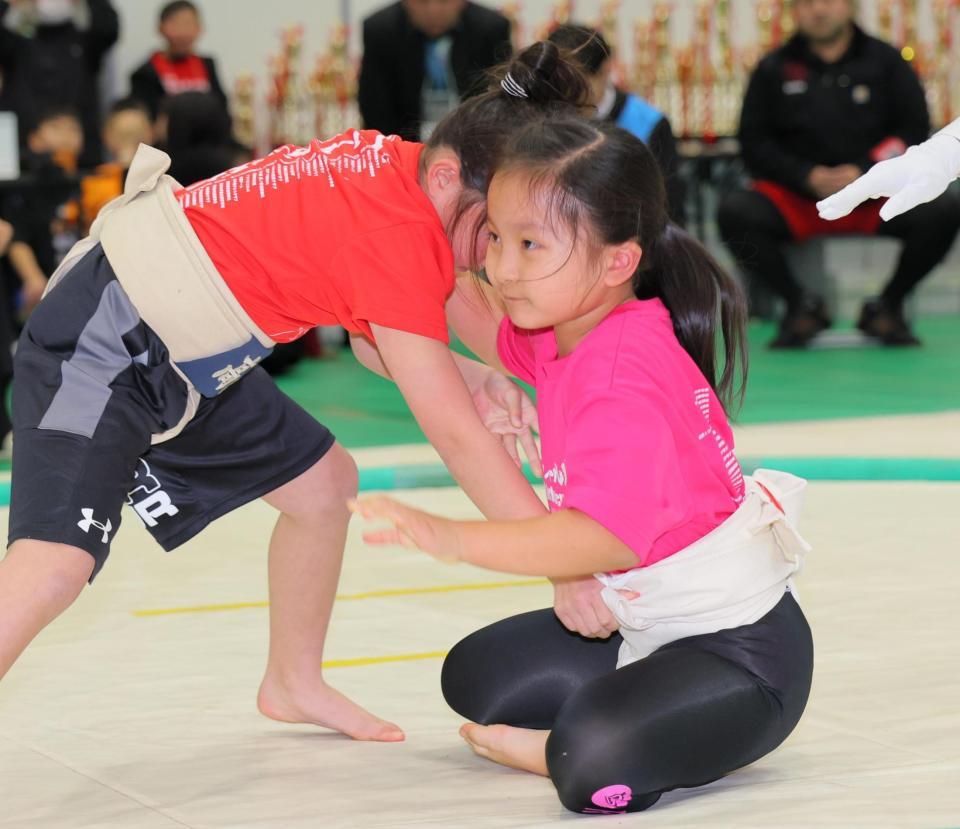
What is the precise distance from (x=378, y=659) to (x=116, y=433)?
0.76 metres

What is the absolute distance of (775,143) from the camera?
22.0 feet

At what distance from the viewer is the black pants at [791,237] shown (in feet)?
21.1

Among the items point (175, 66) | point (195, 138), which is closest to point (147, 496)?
point (195, 138)

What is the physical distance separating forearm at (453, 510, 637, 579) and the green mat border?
2105 millimetres

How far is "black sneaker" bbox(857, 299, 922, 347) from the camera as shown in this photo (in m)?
6.63

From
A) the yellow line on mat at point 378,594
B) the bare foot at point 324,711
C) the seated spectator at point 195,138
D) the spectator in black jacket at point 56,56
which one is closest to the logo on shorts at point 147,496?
the bare foot at point 324,711

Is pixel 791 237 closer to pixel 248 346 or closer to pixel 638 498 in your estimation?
pixel 248 346

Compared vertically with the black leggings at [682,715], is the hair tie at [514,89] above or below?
above

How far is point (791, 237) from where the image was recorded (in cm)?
672

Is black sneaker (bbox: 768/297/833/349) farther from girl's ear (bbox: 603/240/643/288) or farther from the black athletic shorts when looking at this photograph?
girl's ear (bbox: 603/240/643/288)

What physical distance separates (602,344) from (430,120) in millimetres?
4112

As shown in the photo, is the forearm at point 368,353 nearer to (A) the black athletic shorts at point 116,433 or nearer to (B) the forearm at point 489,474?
(A) the black athletic shorts at point 116,433

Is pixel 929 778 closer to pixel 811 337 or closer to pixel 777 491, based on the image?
pixel 777 491

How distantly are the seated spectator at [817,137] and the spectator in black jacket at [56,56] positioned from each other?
9.18 feet
